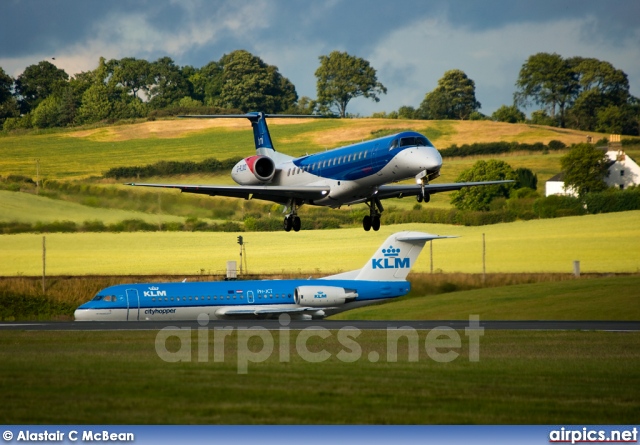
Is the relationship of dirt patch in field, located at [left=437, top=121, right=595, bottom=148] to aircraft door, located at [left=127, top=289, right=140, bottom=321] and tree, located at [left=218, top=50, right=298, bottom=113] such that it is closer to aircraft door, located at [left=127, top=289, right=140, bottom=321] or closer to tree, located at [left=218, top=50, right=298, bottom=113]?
tree, located at [left=218, top=50, right=298, bottom=113]

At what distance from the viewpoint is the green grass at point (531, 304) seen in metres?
54.9

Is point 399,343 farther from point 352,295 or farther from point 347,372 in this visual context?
point 352,295

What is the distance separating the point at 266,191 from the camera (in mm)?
46188

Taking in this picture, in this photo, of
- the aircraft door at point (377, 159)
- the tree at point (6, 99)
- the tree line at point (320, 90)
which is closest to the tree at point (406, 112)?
the tree line at point (320, 90)

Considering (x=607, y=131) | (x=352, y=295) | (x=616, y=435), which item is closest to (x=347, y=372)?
(x=616, y=435)

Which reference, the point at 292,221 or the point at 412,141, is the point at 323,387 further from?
the point at 292,221

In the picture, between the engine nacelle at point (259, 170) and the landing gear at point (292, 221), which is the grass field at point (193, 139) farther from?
the landing gear at point (292, 221)

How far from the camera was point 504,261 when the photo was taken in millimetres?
75375

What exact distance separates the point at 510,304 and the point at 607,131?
7868cm

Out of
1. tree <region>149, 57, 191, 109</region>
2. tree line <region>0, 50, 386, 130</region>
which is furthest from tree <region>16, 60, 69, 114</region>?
tree <region>149, 57, 191, 109</region>

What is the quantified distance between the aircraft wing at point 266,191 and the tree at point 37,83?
9601 cm

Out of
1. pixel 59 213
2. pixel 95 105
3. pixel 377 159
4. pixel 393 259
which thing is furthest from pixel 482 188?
pixel 377 159

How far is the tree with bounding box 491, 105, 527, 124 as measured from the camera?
141m

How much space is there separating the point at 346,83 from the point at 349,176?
10067cm
